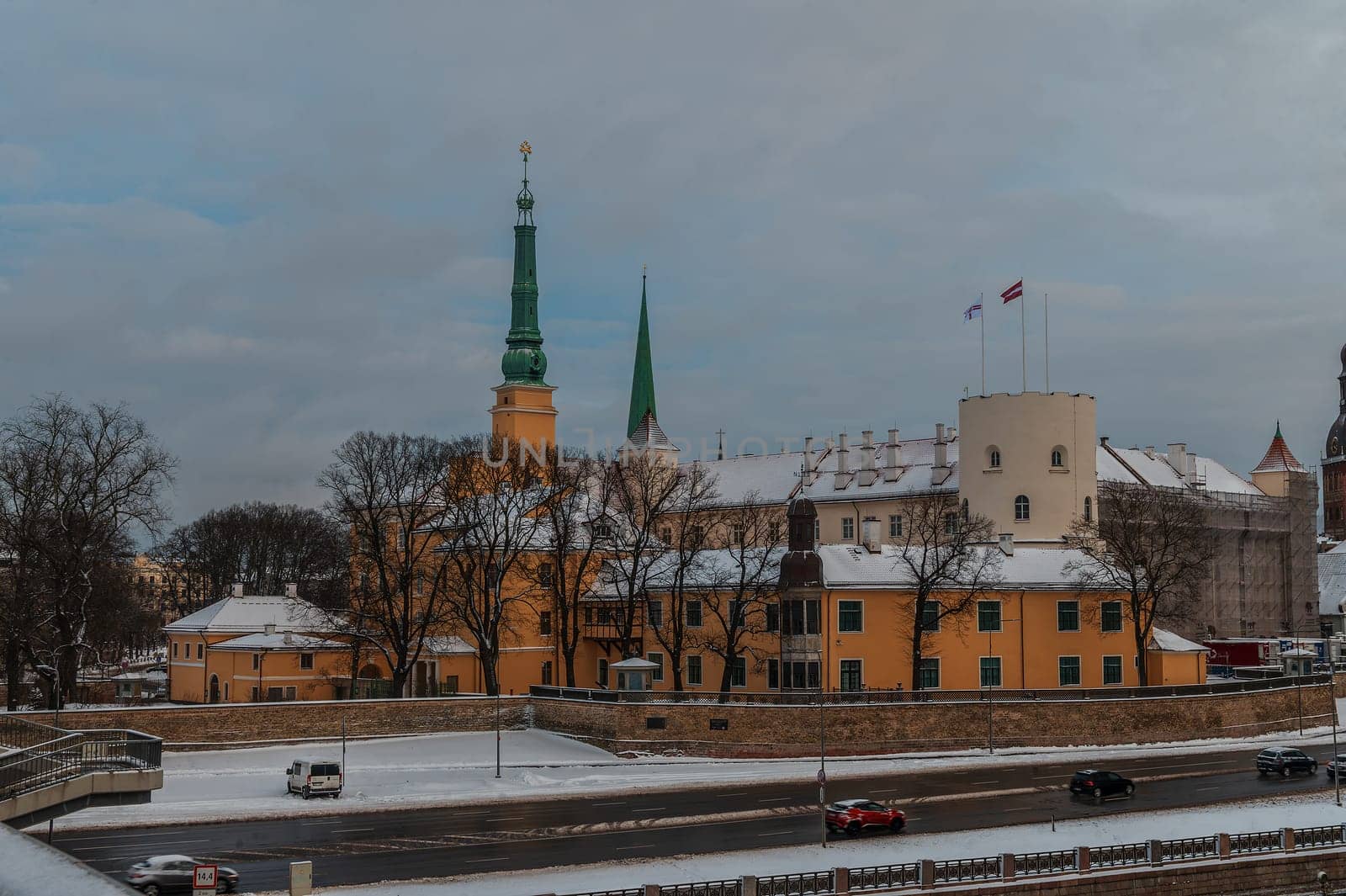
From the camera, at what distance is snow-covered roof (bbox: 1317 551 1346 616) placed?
124 metres

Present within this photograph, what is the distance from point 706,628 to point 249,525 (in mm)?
61266

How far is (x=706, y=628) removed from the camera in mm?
67625

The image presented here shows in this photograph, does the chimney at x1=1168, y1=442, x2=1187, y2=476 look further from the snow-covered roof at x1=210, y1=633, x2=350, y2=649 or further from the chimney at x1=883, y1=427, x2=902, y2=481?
the snow-covered roof at x1=210, y1=633, x2=350, y2=649

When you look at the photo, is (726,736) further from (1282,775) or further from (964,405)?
(964,405)

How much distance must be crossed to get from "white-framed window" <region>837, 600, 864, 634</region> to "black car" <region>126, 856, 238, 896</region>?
36315mm

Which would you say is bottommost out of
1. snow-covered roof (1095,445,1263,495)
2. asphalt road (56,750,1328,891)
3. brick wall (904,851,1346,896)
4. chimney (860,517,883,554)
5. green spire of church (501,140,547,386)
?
brick wall (904,851,1346,896)

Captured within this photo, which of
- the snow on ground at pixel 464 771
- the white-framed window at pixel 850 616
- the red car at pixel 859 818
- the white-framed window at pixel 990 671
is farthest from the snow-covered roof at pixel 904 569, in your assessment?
the red car at pixel 859 818

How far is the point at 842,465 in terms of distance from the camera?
330 feet

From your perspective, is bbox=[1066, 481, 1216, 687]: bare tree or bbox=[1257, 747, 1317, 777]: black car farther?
bbox=[1066, 481, 1216, 687]: bare tree

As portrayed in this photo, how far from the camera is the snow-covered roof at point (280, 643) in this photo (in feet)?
235

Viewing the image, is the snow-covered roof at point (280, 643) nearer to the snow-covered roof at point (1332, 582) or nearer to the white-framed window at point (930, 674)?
the white-framed window at point (930, 674)

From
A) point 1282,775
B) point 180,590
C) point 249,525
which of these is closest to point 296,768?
point 1282,775

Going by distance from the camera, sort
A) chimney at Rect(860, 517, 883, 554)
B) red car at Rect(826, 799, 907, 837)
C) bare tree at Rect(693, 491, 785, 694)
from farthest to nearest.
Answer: chimney at Rect(860, 517, 883, 554) < bare tree at Rect(693, 491, 785, 694) < red car at Rect(826, 799, 907, 837)

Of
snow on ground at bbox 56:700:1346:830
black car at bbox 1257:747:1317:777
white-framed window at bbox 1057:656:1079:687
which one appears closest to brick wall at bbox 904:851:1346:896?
black car at bbox 1257:747:1317:777
